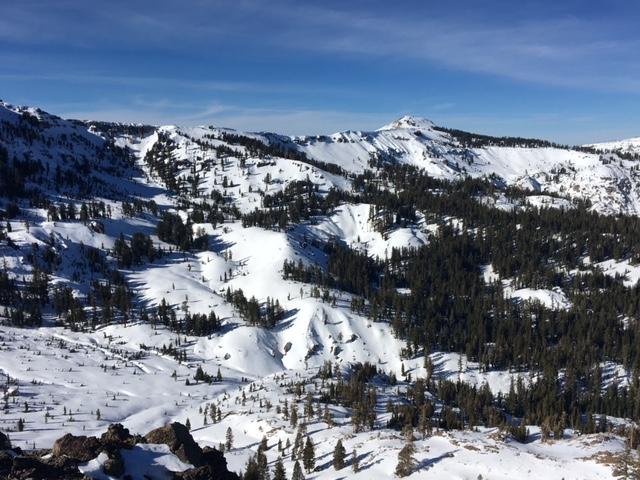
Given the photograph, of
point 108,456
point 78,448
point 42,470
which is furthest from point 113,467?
point 42,470

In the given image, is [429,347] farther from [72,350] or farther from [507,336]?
[72,350]

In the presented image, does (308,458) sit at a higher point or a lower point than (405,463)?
lower

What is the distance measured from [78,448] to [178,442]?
11.1 metres

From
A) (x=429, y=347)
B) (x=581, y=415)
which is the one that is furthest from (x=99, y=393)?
(x=581, y=415)

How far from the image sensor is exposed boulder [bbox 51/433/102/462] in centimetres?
4847

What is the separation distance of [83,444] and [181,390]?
9253 centimetres

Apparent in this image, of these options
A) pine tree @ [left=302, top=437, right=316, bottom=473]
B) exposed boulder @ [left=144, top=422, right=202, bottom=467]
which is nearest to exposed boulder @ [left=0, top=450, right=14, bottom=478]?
exposed boulder @ [left=144, top=422, right=202, bottom=467]

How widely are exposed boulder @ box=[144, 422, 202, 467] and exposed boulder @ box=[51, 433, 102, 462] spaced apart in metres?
7.66

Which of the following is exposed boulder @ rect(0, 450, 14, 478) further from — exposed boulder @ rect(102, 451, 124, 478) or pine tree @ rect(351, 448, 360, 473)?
pine tree @ rect(351, 448, 360, 473)

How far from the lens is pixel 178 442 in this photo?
182 ft

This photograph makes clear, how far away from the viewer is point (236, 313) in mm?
199250

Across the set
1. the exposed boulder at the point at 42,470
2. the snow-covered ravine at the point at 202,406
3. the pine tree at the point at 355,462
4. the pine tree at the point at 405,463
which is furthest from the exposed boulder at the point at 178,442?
the pine tree at the point at 405,463

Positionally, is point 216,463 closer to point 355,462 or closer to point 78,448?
point 78,448

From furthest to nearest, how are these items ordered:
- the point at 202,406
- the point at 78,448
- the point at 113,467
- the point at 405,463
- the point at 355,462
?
the point at 202,406
the point at 355,462
the point at 405,463
the point at 78,448
the point at 113,467
